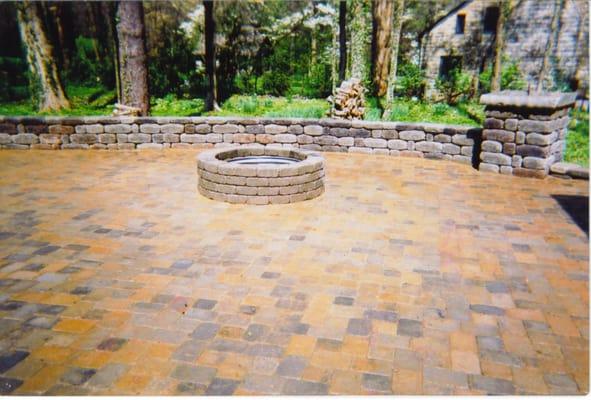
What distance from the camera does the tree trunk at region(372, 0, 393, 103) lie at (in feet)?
66.1

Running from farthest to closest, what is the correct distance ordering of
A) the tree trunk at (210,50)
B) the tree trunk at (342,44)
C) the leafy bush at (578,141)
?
the tree trunk at (342,44)
the tree trunk at (210,50)
the leafy bush at (578,141)

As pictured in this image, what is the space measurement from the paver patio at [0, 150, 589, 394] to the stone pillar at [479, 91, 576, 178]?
96cm

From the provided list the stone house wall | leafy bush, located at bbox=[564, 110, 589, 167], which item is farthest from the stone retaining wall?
the stone house wall

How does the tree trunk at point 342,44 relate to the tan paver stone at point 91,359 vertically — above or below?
above

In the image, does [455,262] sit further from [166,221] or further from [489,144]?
[489,144]

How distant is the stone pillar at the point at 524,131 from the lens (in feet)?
22.2

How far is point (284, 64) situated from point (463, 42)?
40.6 ft

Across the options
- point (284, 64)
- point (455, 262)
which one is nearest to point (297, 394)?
point (455, 262)

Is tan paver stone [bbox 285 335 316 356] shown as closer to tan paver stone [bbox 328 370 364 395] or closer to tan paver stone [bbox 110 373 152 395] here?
tan paver stone [bbox 328 370 364 395]

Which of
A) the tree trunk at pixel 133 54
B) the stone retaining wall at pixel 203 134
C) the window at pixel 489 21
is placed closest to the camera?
the stone retaining wall at pixel 203 134

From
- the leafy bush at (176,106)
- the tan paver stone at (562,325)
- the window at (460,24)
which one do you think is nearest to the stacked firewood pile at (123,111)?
the leafy bush at (176,106)

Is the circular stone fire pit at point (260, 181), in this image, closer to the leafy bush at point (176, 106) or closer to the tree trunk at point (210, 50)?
the tree trunk at point (210, 50)

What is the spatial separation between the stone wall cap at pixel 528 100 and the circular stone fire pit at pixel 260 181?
312 centimetres

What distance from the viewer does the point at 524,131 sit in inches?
274
